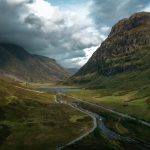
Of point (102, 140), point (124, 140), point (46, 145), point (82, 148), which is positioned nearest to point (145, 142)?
point (124, 140)

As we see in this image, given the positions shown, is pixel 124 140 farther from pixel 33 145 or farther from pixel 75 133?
pixel 33 145

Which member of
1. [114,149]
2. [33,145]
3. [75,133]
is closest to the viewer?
[114,149]

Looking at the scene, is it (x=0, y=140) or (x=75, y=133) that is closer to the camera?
(x=0, y=140)

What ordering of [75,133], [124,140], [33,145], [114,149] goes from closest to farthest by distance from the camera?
[114,149] → [33,145] → [124,140] → [75,133]

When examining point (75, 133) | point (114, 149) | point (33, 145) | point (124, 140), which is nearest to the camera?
point (114, 149)

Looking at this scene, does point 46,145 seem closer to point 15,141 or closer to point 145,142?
point 15,141

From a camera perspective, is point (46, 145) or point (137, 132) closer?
point (46, 145)

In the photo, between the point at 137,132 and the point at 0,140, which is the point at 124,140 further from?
the point at 0,140

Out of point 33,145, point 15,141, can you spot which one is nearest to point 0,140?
point 15,141
